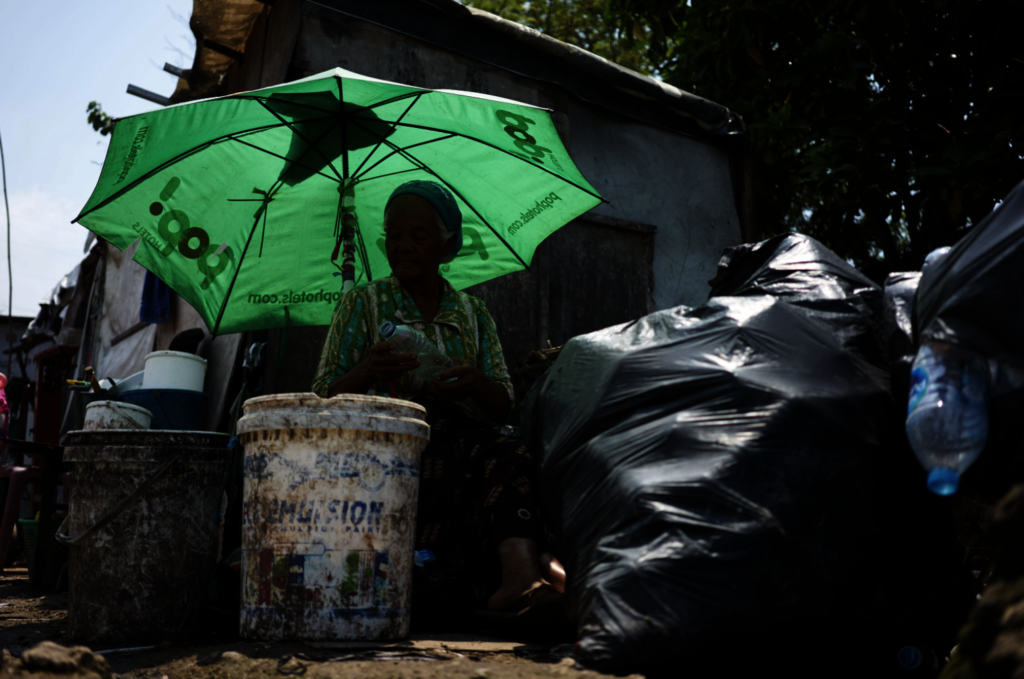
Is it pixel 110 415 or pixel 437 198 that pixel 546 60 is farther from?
pixel 110 415

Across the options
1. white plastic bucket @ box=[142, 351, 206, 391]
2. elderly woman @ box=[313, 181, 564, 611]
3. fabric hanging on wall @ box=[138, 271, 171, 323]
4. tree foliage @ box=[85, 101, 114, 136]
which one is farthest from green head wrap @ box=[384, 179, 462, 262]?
tree foliage @ box=[85, 101, 114, 136]

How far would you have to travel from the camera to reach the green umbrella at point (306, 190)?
Answer: 2.92 meters

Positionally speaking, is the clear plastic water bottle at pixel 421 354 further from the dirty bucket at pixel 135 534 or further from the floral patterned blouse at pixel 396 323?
the dirty bucket at pixel 135 534

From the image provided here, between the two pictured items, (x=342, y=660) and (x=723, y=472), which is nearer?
(x=723, y=472)

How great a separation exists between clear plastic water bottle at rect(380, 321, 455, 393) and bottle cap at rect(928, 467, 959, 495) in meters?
1.61

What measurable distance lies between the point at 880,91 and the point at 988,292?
5079mm

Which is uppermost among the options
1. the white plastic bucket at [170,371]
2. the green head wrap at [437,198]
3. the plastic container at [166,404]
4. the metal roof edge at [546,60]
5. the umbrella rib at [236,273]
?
the metal roof edge at [546,60]

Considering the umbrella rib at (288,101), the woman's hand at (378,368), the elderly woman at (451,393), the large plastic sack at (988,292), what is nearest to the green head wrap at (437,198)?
the elderly woman at (451,393)

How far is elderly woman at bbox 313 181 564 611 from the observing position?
2.33 m

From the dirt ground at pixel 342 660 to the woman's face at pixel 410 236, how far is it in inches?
53.5

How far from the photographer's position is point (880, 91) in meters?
5.72

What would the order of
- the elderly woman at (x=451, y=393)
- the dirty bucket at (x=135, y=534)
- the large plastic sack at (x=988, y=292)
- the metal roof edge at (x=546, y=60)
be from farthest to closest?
the metal roof edge at (x=546, y=60)
the elderly woman at (x=451, y=393)
the dirty bucket at (x=135, y=534)
the large plastic sack at (x=988, y=292)

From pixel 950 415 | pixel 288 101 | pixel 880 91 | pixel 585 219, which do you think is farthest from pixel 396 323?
pixel 880 91

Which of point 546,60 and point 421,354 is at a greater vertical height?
point 546,60
